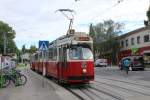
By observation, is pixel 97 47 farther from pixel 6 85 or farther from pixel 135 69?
pixel 6 85

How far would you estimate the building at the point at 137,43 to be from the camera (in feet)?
238

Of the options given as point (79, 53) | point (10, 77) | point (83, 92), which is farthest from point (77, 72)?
point (10, 77)

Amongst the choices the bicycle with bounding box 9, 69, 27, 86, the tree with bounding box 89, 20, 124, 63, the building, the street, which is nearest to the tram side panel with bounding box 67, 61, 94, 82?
the street

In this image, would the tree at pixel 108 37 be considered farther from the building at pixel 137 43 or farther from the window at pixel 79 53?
the window at pixel 79 53

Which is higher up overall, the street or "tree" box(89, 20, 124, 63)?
"tree" box(89, 20, 124, 63)

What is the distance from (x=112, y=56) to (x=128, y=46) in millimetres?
10907

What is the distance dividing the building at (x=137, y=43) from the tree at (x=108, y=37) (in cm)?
211

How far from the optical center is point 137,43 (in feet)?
257

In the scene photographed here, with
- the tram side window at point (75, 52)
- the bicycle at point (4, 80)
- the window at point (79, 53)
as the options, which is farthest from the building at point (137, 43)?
the tram side window at point (75, 52)

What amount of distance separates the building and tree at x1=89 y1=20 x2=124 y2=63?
2110 millimetres

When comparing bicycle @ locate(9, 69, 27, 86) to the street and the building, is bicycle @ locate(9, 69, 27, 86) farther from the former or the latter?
the building

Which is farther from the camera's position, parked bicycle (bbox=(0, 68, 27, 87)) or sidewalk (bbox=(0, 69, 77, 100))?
parked bicycle (bbox=(0, 68, 27, 87))

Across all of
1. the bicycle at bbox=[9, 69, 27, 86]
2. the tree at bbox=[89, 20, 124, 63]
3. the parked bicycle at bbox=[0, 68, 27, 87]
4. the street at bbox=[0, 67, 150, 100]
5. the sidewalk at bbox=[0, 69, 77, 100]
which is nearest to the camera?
the street at bbox=[0, 67, 150, 100]

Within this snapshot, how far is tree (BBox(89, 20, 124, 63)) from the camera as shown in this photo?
91.0 meters
